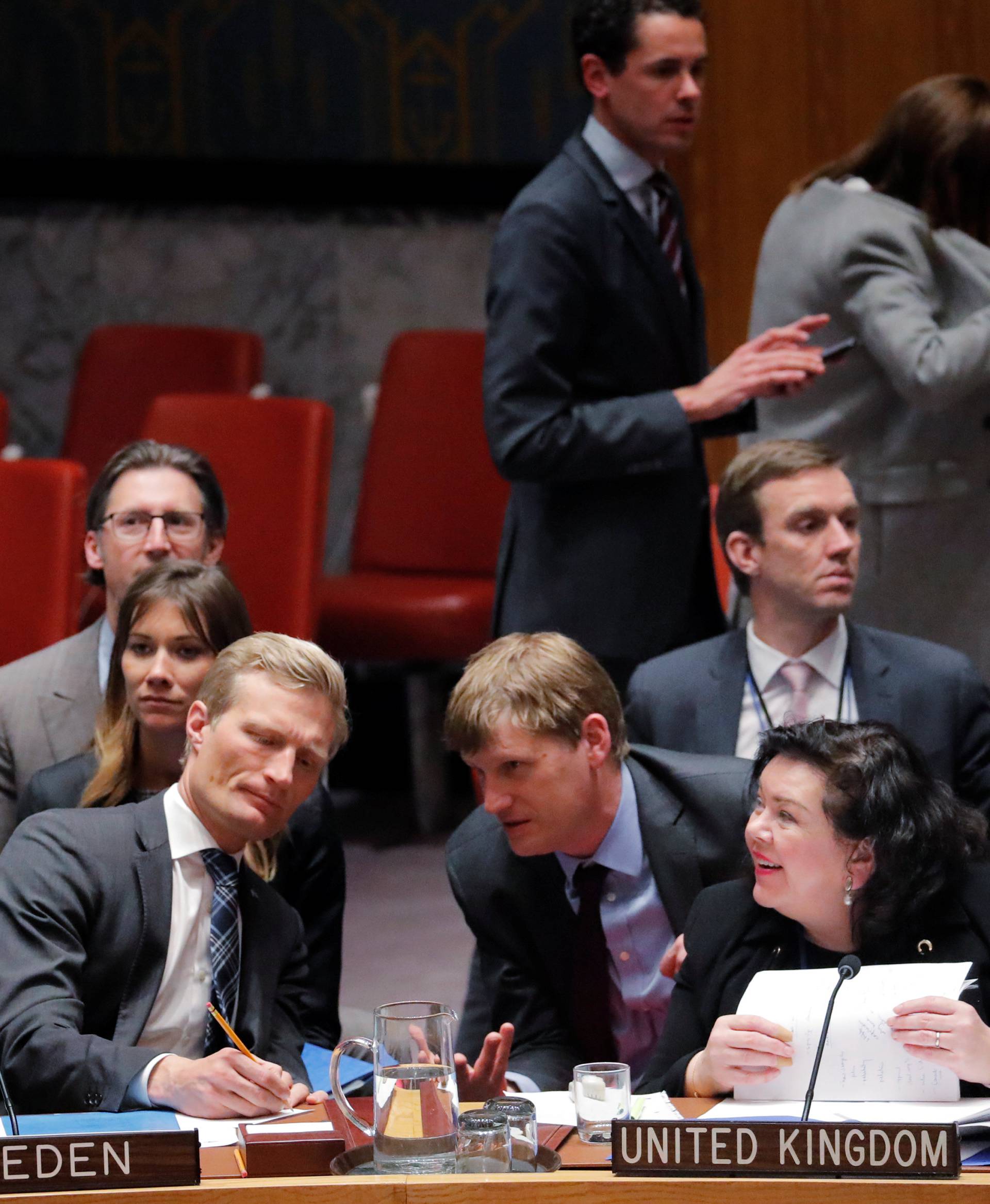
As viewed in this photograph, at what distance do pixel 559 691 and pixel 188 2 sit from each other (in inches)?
130

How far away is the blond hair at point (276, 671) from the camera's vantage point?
184 centimetres

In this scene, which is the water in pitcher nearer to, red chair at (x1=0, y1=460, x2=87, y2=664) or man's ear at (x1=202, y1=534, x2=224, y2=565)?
man's ear at (x1=202, y1=534, x2=224, y2=565)

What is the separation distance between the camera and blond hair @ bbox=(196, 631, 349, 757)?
1.84 meters

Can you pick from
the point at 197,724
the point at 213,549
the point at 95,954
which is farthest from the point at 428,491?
the point at 95,954

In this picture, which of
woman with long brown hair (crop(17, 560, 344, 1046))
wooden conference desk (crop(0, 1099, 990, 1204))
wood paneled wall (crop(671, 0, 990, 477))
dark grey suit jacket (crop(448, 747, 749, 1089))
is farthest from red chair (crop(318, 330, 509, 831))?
wooden conference desk (crop(0, 1099, 990, 1204))

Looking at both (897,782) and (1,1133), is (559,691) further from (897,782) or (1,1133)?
(1,1133)

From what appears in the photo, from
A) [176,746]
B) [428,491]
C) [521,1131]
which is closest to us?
[521,1131]

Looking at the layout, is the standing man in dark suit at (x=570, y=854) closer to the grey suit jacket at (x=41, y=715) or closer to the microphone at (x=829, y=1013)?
the microphone at (x=829, y=1013)

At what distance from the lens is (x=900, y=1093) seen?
4.81 feet

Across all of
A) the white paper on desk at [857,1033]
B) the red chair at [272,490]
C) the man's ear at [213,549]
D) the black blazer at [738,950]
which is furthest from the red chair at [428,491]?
the white paper on desk at [857,1033]

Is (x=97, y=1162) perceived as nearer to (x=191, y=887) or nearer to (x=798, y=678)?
(x=191, y=887)

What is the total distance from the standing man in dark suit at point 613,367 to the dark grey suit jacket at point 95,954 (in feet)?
2.69

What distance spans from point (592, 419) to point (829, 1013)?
1172 millimetres

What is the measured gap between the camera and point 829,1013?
1455 millimetres
